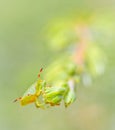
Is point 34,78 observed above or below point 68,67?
above

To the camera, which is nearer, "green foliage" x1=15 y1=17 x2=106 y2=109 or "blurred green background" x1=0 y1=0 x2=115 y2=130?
"green foliage" x1=15 y1=17 x2=106 y2=109

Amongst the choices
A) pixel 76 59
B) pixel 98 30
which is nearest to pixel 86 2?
pixel 98 30

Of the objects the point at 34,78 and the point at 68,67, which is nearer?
the point at 68,67

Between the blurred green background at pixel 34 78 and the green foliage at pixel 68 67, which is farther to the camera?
the blurred green background at pixel 34 78

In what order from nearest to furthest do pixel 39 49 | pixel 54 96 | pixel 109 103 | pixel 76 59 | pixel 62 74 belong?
pixel 54 96 → pixel 62 74 → pixel 76 59 → pixel 109 103 → pixel 39 49

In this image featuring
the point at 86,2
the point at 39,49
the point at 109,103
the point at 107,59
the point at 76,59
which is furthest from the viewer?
the point at 86,2

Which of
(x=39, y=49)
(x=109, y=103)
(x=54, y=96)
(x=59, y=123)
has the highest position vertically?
(x=39, y=49)

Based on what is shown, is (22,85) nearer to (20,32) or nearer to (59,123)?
(59,123)

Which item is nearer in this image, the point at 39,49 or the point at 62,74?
the point at 62,74
